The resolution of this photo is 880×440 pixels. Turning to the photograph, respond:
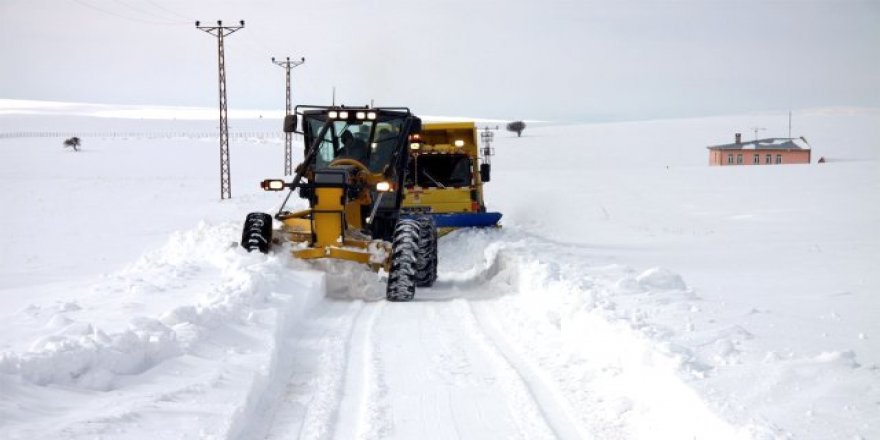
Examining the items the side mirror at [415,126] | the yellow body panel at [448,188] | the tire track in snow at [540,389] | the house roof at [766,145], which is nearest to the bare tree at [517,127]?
the house roof at [766,145]

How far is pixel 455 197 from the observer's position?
19.1 m

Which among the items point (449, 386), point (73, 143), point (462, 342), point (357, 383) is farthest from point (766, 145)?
point (357, 383)

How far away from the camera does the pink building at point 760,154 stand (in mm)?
74938

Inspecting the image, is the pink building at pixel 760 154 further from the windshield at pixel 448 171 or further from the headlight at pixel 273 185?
the headlight at pixel 273 185

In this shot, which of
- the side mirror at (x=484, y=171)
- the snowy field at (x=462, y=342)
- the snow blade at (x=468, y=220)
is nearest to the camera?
the snowy field at (x=462, y=342)

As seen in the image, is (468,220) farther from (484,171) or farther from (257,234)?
(257,234)

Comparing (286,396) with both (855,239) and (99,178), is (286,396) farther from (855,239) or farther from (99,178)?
(99,178)

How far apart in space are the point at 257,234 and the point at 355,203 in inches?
57.1

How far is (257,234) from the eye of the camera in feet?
39.6

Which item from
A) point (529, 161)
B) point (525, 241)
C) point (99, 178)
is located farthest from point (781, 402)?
point (529, 161)

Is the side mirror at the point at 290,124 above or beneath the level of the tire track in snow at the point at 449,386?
above

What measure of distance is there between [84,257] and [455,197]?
793 cm

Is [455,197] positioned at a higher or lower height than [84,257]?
higher

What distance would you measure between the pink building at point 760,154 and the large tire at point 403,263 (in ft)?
222
